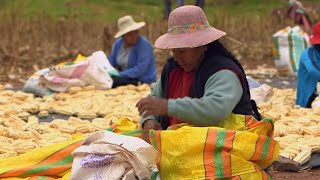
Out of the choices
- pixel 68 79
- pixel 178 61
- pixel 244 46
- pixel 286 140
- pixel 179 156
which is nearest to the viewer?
pixel 179 156

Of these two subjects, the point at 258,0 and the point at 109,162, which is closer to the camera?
the point at 109,162

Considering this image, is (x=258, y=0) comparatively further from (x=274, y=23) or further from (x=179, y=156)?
(x=179, y=156)

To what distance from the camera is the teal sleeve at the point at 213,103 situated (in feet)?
12.8

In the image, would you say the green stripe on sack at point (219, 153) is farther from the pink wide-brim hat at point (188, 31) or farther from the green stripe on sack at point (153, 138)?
the pink wide-brim hat at point (188, 31)

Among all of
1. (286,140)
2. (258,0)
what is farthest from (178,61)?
(258,0)

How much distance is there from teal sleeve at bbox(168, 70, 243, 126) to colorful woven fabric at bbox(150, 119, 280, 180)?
12 centimetres

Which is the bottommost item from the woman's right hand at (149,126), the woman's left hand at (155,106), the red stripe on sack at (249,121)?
the woman's right hand at (149,126)

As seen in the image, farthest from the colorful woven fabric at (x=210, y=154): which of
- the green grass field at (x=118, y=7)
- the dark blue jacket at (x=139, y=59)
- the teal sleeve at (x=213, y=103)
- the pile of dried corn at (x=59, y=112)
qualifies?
the green grass field at (x=118, y=7)

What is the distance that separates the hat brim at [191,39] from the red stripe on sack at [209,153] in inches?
19.6

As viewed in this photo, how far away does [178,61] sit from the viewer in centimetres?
411

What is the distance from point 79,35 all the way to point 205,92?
9.47 m

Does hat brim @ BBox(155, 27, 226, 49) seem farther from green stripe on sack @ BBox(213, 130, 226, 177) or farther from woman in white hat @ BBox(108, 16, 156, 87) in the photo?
woman in white hat @ BBox(108, 16, 156, 87)

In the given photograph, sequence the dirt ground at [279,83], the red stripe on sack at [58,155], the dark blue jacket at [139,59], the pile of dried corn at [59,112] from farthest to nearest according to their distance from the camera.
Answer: the dark blue jacket at [139,59]
the pile of dried corn at [59,112]
the dirt ground at [279,83]
the red stripe on sack at [58,155]

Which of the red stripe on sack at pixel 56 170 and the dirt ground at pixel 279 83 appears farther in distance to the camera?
the dirt ground at pixel 279 83
